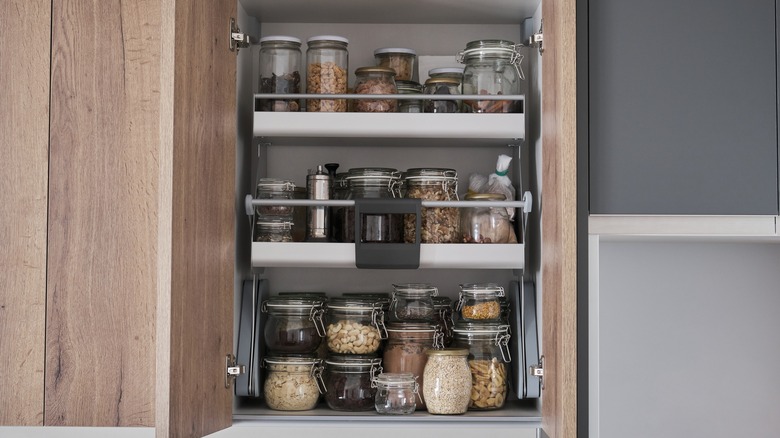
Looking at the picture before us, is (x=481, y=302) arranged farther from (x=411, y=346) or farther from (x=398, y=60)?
(x=398, y=60)

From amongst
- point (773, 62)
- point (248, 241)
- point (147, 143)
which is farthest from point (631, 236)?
point (147, 143)

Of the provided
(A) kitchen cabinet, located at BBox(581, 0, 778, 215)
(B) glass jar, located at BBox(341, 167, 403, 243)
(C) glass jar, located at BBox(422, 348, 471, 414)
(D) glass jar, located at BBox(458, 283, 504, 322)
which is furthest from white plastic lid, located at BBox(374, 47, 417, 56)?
(C) glass jar, located at BBox(422, 348, 471, 414)

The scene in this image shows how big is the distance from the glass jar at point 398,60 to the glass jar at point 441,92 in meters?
0.06

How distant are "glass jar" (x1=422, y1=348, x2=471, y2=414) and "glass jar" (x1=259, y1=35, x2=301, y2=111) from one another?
2.03 ft

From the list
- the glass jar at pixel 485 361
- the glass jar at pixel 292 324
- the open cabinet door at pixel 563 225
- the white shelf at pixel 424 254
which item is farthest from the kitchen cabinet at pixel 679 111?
the glass jar at pixel 292 324

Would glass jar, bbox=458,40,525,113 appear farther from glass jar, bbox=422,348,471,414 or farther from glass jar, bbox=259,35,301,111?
glass jar, bbox=422,348,471,414

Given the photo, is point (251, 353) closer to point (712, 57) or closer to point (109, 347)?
point (109, 347)

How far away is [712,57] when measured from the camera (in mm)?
1534

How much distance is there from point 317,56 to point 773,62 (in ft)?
3.03

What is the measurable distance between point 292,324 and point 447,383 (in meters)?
0.35

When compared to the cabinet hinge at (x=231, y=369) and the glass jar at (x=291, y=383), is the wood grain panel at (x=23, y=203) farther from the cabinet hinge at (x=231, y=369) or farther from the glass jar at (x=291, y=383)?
the glass jar at (x=291, y=383)

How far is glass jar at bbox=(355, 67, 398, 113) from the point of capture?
171 cm

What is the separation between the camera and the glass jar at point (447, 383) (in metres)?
1.61

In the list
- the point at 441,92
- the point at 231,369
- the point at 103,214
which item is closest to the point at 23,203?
the point at 103,214
